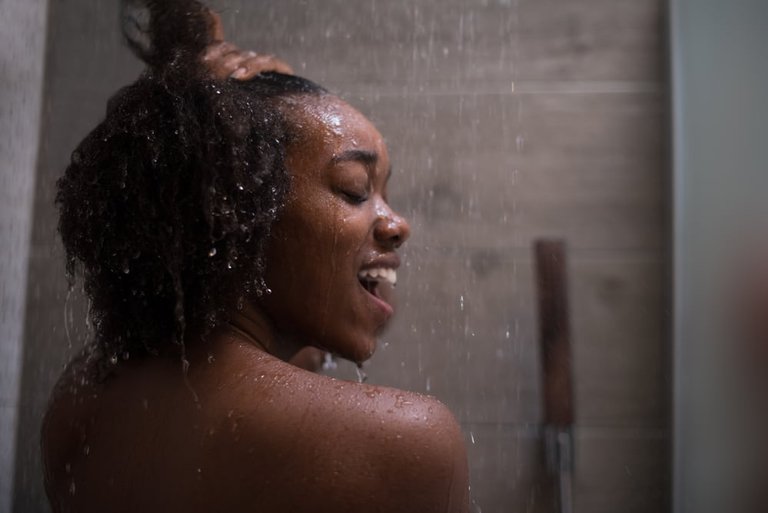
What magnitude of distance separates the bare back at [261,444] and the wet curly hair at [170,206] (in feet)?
0.18

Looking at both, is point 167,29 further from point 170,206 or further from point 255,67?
point 170,206

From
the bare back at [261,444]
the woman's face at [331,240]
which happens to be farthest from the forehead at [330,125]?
the bare back at [261,444]

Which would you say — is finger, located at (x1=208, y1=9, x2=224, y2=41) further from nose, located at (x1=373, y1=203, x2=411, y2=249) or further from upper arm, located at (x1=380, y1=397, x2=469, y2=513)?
upper arm, located at (x1=380, y1=397, x2=469, y2=513)

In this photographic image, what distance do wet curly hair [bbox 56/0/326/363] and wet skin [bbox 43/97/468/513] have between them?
35 mm

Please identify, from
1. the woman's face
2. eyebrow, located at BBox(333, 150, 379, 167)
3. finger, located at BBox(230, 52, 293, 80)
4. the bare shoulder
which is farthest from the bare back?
finger, located at BBox(230, 52, 293, 80)

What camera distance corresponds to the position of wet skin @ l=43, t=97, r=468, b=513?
0.66 metres

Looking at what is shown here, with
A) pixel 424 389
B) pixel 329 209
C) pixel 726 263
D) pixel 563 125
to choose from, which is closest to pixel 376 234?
pixel 329 209

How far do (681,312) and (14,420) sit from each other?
125 cm

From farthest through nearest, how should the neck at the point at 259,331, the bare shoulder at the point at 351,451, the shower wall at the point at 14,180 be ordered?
1. the shower wall at the point at 14,180
2. the neck at the point at 259,331
3. the bare shoulder at the point at 351,451

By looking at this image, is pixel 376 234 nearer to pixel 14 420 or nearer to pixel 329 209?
pixel 329 209

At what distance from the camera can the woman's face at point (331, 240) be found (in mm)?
809

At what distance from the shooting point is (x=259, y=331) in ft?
2.67

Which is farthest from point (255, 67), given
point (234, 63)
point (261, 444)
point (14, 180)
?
point (14, 180)

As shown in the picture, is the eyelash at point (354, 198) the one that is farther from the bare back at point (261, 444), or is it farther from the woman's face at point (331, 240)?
the bare back at point (261, 444)
